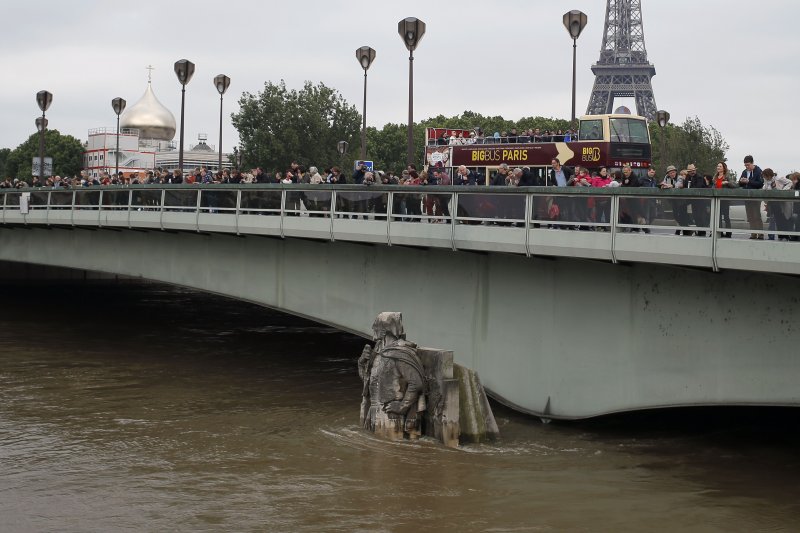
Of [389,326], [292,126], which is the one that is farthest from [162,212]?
[292,126]

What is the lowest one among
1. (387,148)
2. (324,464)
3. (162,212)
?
(324,464)

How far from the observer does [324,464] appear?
1798 centimetres

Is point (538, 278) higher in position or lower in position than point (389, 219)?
lower

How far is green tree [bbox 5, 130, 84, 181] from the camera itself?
127812 mm

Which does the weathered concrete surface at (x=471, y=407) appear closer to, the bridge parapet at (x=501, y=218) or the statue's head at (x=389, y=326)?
the statue's head at (x=389, y=326)

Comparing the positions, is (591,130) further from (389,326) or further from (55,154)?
(55,154)

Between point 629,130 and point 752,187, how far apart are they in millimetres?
18122

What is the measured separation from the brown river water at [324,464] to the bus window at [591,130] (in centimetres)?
1272

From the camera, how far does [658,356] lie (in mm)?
18047

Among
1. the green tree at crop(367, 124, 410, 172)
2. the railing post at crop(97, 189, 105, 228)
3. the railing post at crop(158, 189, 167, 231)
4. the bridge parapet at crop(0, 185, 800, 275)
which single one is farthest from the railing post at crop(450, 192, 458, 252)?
the green tree at crop(367, 124, 410, 172)

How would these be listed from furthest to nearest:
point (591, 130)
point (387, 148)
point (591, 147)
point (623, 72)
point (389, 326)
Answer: point (623, 72)
point (387, 148)
point (591, 130)
point (591, 147)
point (389, 326)

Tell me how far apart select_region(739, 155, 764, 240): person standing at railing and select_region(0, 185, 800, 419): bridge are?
0.35 ft

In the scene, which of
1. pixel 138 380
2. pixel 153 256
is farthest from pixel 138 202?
pixel 138 380

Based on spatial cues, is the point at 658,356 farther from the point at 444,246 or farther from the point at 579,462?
the point at 444,246
